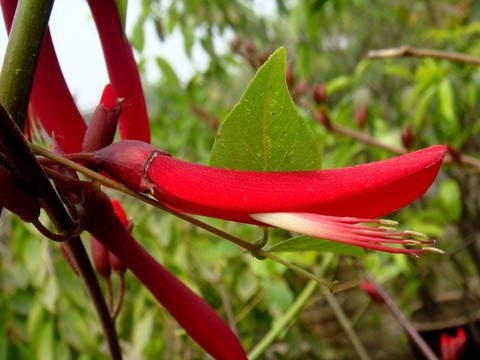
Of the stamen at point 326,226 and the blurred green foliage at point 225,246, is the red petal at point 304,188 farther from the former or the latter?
the blurred green foliage at point 225,246

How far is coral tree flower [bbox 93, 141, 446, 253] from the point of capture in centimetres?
16

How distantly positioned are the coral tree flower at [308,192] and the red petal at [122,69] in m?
0.06

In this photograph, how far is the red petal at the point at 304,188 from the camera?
0.16m

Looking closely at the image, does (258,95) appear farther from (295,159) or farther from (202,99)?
(202,99)

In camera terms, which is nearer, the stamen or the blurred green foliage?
the stamen

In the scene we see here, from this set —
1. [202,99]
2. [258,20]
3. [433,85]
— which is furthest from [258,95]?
[202,99]

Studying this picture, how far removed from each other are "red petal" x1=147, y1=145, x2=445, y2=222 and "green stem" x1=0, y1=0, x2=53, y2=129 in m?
0.05

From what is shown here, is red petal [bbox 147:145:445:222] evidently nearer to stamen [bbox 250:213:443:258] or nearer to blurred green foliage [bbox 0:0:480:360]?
stamen [bbox 250:213:443:258]

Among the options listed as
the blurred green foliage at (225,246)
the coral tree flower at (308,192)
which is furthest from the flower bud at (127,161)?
the blurred green foliage at (225,246)

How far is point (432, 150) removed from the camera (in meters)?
0.16

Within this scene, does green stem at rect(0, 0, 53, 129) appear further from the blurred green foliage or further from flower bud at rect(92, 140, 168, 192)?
the blurred green foliage

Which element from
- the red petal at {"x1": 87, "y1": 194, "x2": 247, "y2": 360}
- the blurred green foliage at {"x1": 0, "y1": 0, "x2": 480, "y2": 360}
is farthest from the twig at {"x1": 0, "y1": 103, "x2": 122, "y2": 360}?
the blurred green foliage at {"x1": 0, "y1": 0, "x2": 480, "y2": 360}

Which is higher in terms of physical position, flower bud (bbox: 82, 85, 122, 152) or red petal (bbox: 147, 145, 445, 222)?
flower bud (bbox: 82, 85, 122, 152)

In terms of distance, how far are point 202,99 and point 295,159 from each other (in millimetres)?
2042
